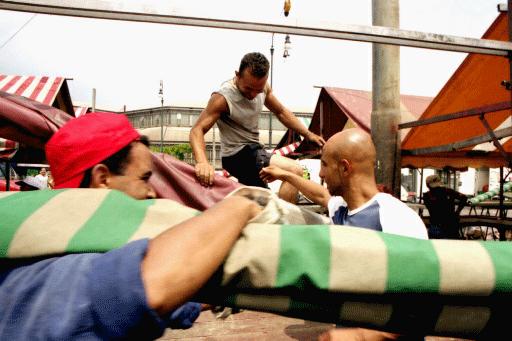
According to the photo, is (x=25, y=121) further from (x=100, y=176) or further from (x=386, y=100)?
(x=386, y=100)

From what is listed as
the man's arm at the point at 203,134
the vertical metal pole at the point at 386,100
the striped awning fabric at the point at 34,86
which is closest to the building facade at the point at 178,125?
the striped awning fabric at the point at 34,86

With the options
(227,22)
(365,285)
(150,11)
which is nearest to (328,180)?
(227,22)

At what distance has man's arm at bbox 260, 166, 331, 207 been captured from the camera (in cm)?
258

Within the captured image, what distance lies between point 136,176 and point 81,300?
59 centimetres

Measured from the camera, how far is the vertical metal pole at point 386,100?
434 centimetres

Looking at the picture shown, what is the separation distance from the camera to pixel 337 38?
2.03 metres

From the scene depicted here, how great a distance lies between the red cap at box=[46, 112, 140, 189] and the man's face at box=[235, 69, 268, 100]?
1689mm

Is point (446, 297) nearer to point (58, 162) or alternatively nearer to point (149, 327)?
point (149, 327)

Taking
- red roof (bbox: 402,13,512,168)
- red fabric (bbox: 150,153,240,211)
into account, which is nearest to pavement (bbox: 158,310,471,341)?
red fabric (bbox: 150,153,240,211)

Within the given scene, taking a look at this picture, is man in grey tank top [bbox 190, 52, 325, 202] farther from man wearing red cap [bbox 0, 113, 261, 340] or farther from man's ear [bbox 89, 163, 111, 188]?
man wearing red cap [bbox 0, 113, 261, 340]

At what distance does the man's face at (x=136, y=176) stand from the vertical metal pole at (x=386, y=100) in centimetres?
378

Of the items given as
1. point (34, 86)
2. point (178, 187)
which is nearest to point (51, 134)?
point (178, 187)

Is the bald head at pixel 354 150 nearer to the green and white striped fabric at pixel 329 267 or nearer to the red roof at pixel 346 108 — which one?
the green and white striped fabric at pixel 329 267

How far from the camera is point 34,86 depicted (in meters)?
8.05
